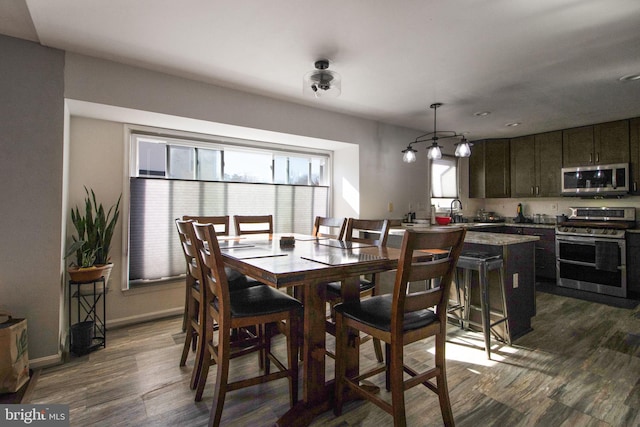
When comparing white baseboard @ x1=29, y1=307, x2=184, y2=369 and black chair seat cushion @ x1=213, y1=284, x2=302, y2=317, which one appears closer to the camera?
black chair seat cushion @ x1=213, y1=284, x2=302, y2=317

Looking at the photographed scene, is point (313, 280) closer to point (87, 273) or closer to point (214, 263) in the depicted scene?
point (214, 263)

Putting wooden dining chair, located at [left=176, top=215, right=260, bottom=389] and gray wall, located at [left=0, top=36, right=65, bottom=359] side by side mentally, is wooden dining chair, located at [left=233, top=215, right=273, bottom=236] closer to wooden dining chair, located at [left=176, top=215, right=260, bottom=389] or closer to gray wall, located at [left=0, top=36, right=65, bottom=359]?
wooden dining chair, located at [left=176, top=215, right=260, bottom=389]

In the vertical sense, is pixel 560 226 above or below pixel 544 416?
above

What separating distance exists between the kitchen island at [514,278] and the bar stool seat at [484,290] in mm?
66

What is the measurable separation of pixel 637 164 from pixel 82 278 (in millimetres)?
6142

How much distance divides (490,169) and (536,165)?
2.13 feet

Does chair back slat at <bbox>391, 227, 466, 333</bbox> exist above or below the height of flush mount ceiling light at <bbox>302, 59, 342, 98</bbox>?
below

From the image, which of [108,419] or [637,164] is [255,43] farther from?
[637,164]

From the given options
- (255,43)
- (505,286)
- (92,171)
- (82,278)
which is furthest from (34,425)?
(505,286)

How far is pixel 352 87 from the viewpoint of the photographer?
3.00 metres

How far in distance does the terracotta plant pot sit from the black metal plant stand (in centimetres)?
4

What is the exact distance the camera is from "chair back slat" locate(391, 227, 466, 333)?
52.4 inches

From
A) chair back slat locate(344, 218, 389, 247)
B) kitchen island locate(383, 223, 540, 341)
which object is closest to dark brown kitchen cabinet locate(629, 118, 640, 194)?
kitchen island locate(383, 223, 540, 341)

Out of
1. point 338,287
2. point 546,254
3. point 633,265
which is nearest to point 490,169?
point 546,254
